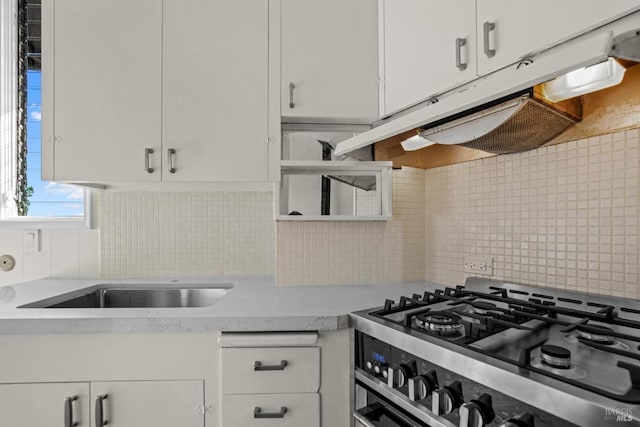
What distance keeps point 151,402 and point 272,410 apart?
1.26 ft

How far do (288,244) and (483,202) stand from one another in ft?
2.92

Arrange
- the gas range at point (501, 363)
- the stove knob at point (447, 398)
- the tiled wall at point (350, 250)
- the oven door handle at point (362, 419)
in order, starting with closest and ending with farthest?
the gas range at point (501, 363) → the stove knob at point (447, 398) → the oven door handle at point (362, 419) → the tiled wall at point (350, 250)

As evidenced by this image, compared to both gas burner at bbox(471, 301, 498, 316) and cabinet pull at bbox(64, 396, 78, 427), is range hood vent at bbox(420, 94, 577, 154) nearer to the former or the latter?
gas burner at bbox(471, 301, 498, 316)

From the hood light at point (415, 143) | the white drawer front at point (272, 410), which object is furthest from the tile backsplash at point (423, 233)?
the white drawer front at point (272, 410)

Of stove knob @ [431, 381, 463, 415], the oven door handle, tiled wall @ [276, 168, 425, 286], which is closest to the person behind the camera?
stove knob @ [431, 381, 463, 415]

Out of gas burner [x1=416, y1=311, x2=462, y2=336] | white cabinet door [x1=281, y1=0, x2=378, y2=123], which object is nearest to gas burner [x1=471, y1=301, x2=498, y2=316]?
gas burner [x1=416, y1=311, x2=462, y2=336]

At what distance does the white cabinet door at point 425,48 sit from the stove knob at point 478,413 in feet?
2.78

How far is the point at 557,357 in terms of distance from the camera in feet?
2.09

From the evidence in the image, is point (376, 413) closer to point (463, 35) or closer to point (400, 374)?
point (400, 374)

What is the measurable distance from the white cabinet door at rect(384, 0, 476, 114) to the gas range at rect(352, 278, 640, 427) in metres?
0.72

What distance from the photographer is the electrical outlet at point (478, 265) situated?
53.6 inches

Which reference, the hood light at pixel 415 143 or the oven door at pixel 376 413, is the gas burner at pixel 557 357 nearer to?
the oven door at pixel 376 413

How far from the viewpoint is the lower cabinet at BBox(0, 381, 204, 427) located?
1002 millimetres

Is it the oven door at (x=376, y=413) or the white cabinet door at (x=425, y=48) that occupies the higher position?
the white cabinet door at (x=425, y=48)
